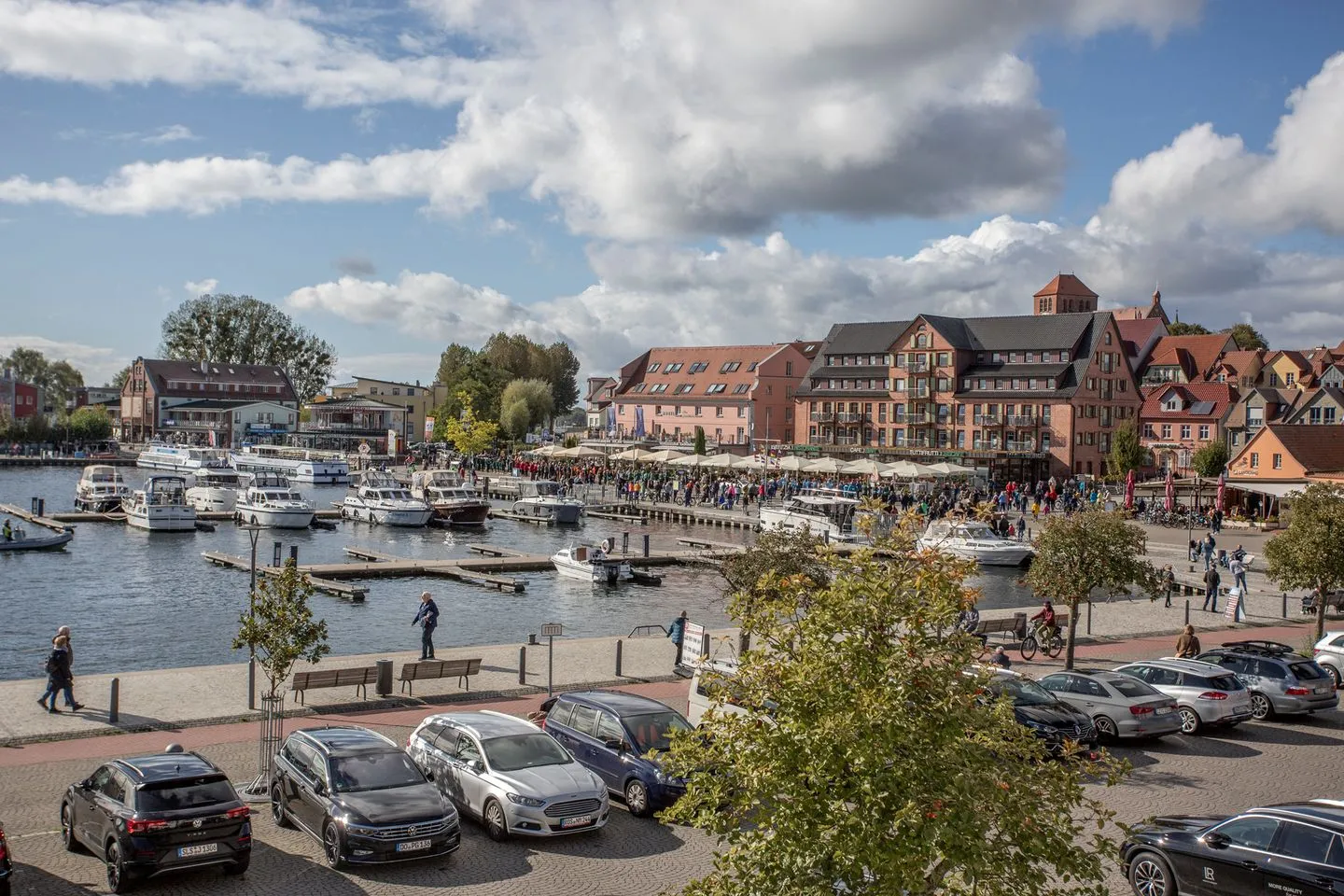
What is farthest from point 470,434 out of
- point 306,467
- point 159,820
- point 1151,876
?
point 1151,876

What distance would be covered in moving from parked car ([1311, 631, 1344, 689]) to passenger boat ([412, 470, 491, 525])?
47.9 meters

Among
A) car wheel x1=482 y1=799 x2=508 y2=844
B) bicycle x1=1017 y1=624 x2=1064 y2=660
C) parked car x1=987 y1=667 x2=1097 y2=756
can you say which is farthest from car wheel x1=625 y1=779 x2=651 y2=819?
bicycle x1=1017 y1=624 x2=1064 y2=660

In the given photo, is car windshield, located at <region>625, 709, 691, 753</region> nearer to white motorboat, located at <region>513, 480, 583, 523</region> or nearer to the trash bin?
the trash bin

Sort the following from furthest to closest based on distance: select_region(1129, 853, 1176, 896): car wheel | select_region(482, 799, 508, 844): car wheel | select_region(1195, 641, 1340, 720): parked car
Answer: select_region(1195, 641, 1340, 720): parked car, select_region(482, 799, 508, 844): car wheel, select_region(1129, 853, 1176, 896): car wheel

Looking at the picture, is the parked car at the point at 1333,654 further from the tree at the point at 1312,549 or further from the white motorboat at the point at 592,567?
the white motorboat at the point at 592,567

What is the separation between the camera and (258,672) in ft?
79.4

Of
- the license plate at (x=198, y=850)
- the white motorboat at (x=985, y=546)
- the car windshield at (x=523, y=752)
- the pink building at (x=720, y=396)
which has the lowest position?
the license plate at (x=198, y=850)

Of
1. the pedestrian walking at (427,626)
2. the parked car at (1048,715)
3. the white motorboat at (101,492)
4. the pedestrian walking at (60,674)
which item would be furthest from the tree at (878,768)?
the white motorboat at (101,492)

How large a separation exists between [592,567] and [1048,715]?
1102 inches

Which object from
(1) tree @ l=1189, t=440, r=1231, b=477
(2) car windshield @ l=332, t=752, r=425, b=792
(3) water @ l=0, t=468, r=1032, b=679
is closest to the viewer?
(2) car windshield @ l=332, t=752, r=425, b=792

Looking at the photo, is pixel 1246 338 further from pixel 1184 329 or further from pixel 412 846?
pixel 412 846

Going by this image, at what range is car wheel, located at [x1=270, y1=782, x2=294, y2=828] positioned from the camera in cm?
1516

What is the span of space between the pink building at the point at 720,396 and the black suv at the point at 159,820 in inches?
3459

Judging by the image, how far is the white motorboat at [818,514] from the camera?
2271 inches
